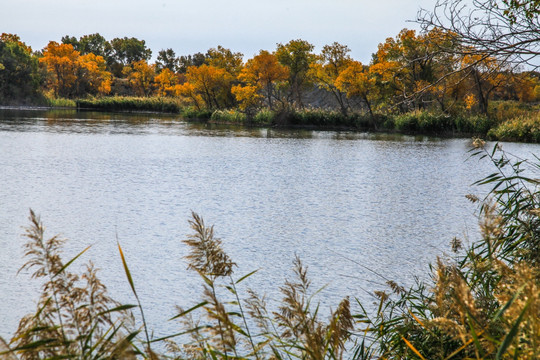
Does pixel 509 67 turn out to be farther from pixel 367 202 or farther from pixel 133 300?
pixel 367 202

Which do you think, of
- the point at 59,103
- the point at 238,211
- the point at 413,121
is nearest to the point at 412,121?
the point at 413,121

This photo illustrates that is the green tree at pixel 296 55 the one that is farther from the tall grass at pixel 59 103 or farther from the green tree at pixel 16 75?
the tall grass at pixel 59 103

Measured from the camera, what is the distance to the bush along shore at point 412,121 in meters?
26.1

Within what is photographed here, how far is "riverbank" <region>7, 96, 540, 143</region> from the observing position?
1027 inches

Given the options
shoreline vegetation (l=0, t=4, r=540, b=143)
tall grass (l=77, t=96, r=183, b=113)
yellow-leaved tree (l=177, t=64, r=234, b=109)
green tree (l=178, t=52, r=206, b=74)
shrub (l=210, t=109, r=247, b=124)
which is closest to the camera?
shoreline vegetation (l=0, t=4, r=540, b=143)

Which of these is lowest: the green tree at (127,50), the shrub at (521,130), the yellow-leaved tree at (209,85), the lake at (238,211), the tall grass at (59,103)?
the lake at (238,211)

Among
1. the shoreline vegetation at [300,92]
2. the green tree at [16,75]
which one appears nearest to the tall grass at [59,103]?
the shoreline vegetation at [300,92]

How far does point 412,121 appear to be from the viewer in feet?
103

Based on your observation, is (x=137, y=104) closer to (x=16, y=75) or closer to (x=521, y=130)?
(x=16, y=75)

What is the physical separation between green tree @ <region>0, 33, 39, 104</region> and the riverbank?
1699cm

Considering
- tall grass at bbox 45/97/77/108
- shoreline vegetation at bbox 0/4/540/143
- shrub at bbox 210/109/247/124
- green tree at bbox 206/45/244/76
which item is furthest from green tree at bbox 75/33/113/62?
shrub at bbox 210/109/247/124

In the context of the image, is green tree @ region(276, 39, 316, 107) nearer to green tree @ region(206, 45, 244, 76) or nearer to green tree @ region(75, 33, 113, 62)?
green tree @ region(206, 45, 244, 76)

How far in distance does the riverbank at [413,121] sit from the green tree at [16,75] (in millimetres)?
16987

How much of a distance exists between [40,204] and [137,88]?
6502cm
